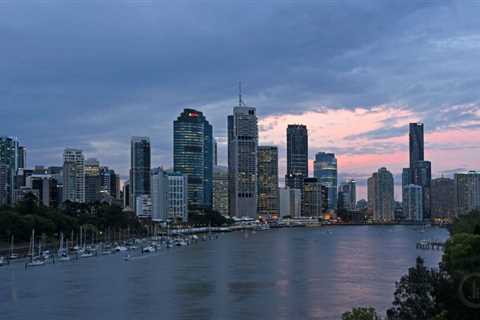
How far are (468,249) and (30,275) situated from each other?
124 ft

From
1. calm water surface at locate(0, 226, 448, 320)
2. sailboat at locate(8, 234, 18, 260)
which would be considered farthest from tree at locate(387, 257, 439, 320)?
sailboat at locate(8, 234, 18, 260)

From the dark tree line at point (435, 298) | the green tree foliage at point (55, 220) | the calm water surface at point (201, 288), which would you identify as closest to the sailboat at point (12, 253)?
the green tree foliage at point (55, 220)

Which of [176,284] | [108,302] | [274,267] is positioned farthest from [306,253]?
[108,302]

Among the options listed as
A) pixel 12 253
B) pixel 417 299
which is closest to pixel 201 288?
pixel 417 299

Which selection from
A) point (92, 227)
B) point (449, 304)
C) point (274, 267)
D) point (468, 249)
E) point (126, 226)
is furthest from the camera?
point (126, 226)

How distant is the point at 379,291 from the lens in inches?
1874

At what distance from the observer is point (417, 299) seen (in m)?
25.0

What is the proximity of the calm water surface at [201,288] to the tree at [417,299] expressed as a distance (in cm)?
1213

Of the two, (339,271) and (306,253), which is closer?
(339,271)

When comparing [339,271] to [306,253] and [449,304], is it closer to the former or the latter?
[306,253]

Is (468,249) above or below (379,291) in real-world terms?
above

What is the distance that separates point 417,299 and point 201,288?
26.9 meters

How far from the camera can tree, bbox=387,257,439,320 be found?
24234mm

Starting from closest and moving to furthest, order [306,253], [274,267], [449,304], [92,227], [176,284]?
[449,304] < [176,284] < [274,267] < [306,253] < [92,227]
